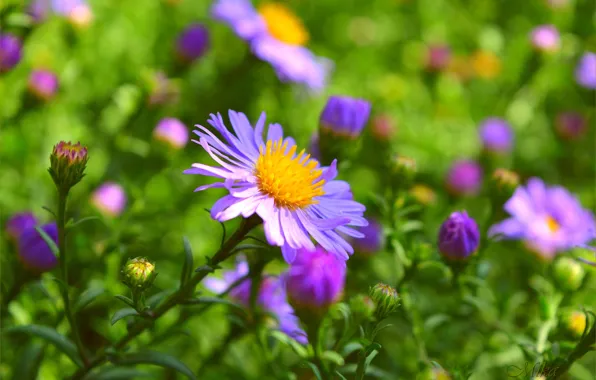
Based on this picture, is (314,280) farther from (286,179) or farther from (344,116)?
(344,116)

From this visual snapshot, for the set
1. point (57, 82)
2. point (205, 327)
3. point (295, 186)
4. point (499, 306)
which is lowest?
point (205, 327)

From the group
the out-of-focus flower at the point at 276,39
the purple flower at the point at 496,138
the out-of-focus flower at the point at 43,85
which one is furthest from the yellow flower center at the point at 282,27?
the out-of-focus flower at the point at 43,85

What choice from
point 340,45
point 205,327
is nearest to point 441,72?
point 340,45

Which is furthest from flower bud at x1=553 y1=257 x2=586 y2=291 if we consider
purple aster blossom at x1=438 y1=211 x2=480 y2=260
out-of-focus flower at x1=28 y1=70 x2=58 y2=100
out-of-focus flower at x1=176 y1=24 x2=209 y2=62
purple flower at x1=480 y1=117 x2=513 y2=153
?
out-of-focus flower at x1=28 y1=70 x2=58 y2=100

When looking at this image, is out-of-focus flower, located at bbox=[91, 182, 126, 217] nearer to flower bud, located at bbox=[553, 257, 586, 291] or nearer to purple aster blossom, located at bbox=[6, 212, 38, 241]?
purple aster blossom, located at bbox=[6, 212, 38, 241]

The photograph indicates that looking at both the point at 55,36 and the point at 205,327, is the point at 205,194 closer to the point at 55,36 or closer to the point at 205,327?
the point at 205,327
